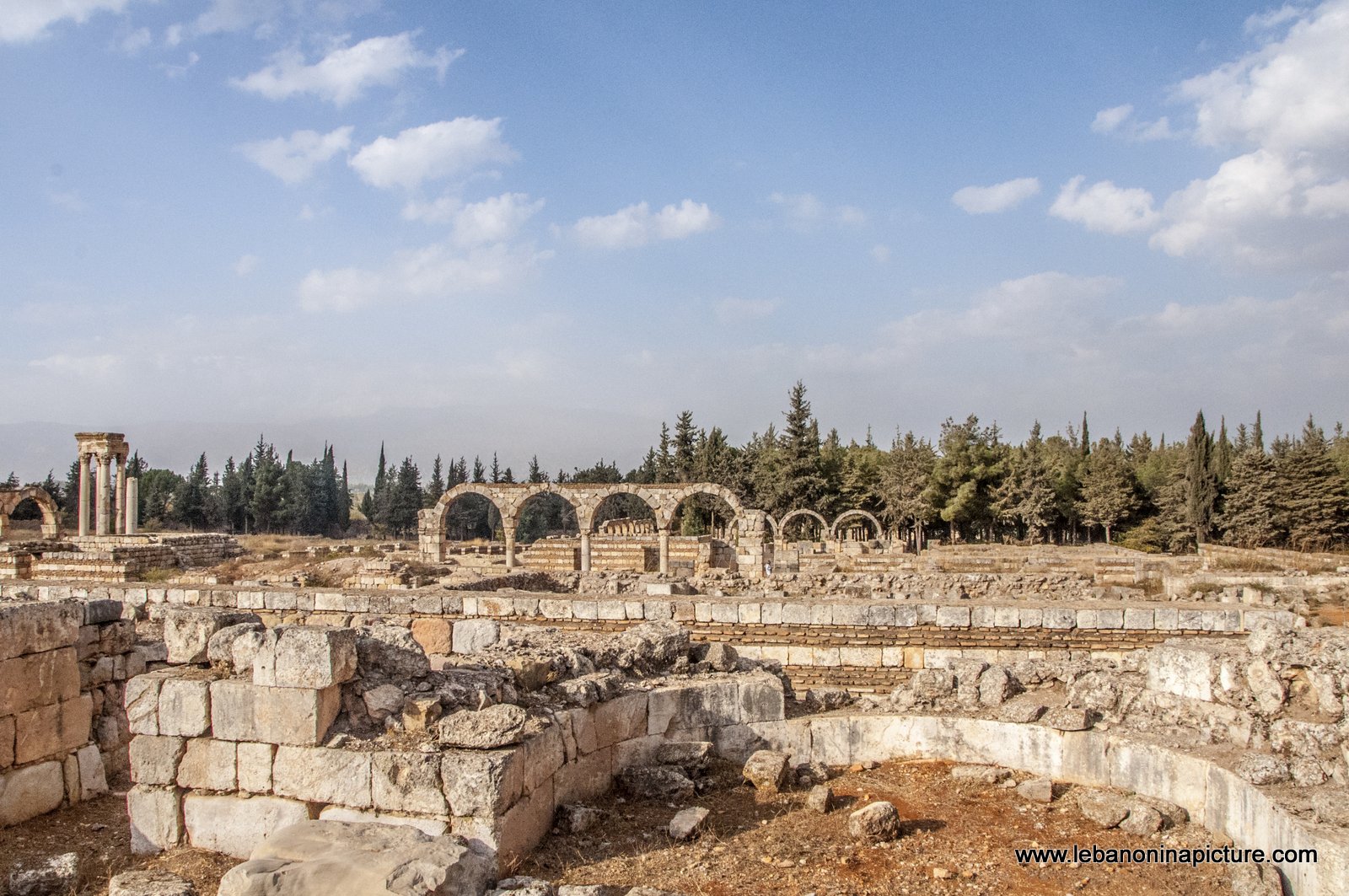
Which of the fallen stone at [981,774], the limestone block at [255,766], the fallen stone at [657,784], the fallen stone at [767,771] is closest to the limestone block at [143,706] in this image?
the limestone block at [255,766]

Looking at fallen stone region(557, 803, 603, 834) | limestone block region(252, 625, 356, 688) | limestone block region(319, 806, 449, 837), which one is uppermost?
limestone block region(252, 625, 356, 688)

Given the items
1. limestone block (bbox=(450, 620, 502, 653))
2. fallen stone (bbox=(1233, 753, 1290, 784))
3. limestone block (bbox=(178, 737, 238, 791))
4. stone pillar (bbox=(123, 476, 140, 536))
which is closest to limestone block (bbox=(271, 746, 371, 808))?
limestone block (bbox=(178, 737, 238, 791))

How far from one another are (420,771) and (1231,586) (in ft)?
75.8

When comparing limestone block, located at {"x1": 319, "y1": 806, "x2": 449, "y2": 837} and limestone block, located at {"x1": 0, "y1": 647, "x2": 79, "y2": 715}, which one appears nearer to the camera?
limestone block, located at {"x1": 319, "y1": 806, "x2": 449, "y2": 837}

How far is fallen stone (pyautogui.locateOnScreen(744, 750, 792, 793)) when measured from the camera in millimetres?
6492

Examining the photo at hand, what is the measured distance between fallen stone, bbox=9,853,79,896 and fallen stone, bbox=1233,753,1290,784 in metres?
7.22

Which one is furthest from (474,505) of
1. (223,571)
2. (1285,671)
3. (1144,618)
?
(1285,671)

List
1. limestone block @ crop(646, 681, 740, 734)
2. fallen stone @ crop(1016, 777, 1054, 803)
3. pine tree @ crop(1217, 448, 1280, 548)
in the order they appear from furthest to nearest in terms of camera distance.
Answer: pine tree @ crop(1217, 448, 1280, 548), limestone block @ crop(646, 681, 740, 734), fallen stone @ crop(1016, 777, 1054, 803)

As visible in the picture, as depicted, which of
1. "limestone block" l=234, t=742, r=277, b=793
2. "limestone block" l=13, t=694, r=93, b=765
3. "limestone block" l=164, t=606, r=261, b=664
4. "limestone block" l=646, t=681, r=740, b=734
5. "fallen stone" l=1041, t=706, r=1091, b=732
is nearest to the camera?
"limestone block" l=234, t=742, r=277, b=793

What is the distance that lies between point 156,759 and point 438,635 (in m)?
4.84

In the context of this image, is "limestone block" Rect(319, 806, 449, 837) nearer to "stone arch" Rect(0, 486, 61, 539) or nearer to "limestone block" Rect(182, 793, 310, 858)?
"limestone block" Rect(182, 793, 310, 858)

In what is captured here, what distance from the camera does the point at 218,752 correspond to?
551 cm

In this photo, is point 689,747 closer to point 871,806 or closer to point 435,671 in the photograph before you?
point 871,806

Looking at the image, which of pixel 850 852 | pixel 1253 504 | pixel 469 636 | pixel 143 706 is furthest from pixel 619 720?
pixel 1253 504
